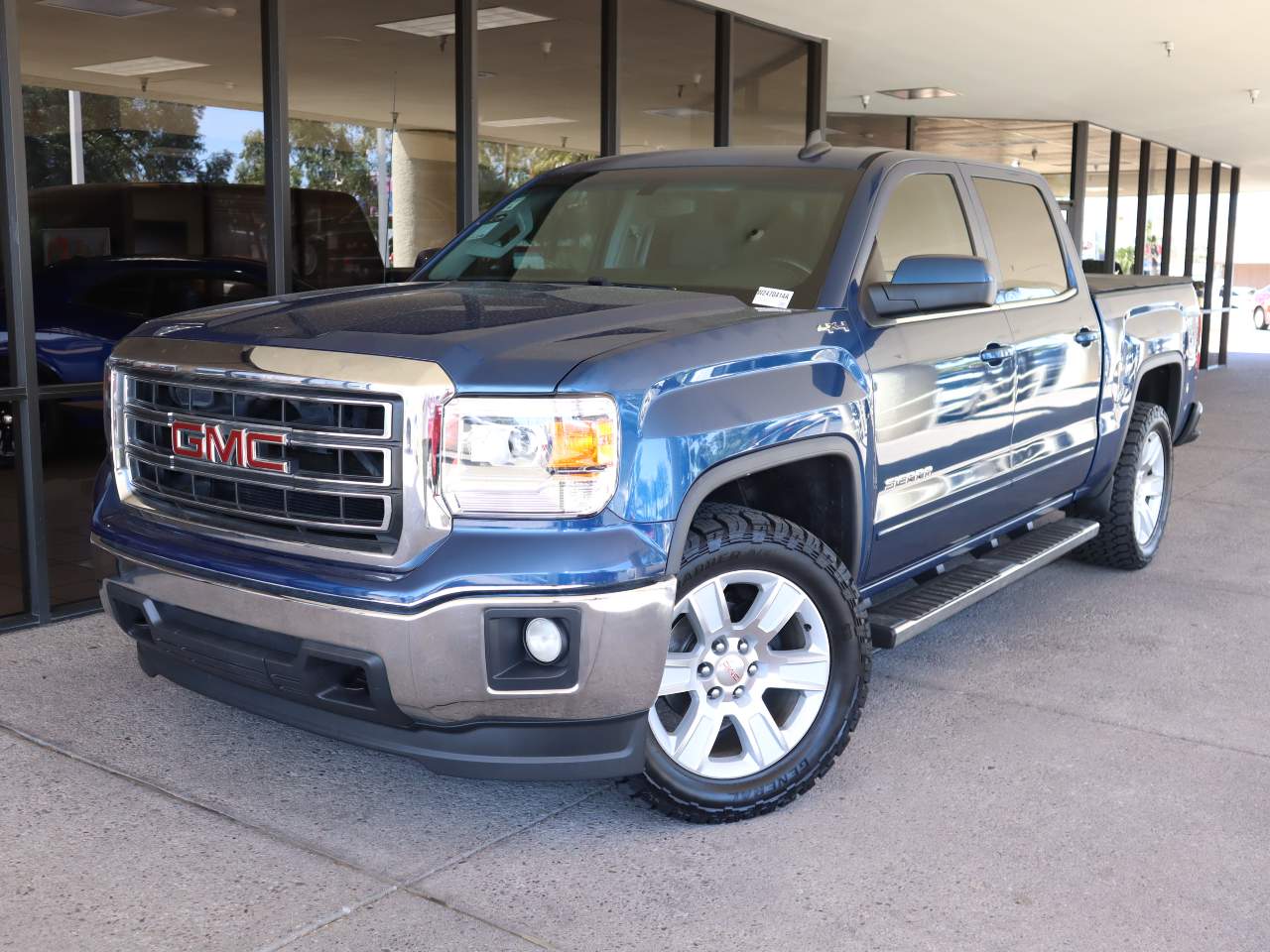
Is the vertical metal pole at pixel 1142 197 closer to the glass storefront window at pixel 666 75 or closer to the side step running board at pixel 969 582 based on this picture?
the glass storefront window at pixel 666 75

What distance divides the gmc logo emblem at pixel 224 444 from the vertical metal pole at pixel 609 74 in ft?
20.0

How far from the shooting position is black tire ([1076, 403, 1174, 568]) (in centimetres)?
604

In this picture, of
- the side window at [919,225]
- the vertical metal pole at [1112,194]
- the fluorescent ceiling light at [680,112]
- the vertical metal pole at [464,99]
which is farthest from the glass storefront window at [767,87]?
the vertical metal pole at [1112,194]

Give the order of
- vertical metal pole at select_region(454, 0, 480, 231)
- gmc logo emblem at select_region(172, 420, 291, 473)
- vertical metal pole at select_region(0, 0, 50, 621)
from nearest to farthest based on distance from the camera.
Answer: gmc logo emblem at select_region(172, 420, 291, 473) → vertical metal pole at select_region(0, 0, 50, 621) → vertical metal pole at select_region(454, 0, 480, 231)

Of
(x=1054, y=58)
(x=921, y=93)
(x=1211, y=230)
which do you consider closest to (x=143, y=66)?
(x=1054, y=58)

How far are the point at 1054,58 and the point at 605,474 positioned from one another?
35.4ft

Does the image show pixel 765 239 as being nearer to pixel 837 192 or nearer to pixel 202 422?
pixel 837 192

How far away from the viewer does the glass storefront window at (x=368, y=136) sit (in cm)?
666

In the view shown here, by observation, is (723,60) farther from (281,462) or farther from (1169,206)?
(1169,206)

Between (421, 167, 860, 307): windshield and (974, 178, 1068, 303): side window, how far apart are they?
3.02ft

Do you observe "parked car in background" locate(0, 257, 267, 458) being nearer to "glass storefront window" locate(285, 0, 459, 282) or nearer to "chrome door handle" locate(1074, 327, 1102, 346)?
"glass storefront window" locate(285, 0, 459, 282)

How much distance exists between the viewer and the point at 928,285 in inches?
155

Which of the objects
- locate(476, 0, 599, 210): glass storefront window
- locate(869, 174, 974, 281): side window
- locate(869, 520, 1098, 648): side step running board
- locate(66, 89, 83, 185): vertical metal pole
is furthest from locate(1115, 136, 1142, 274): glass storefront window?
locate(66, 89, 83, 185): vertical metal pole

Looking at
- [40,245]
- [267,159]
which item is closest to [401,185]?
[267,159]
